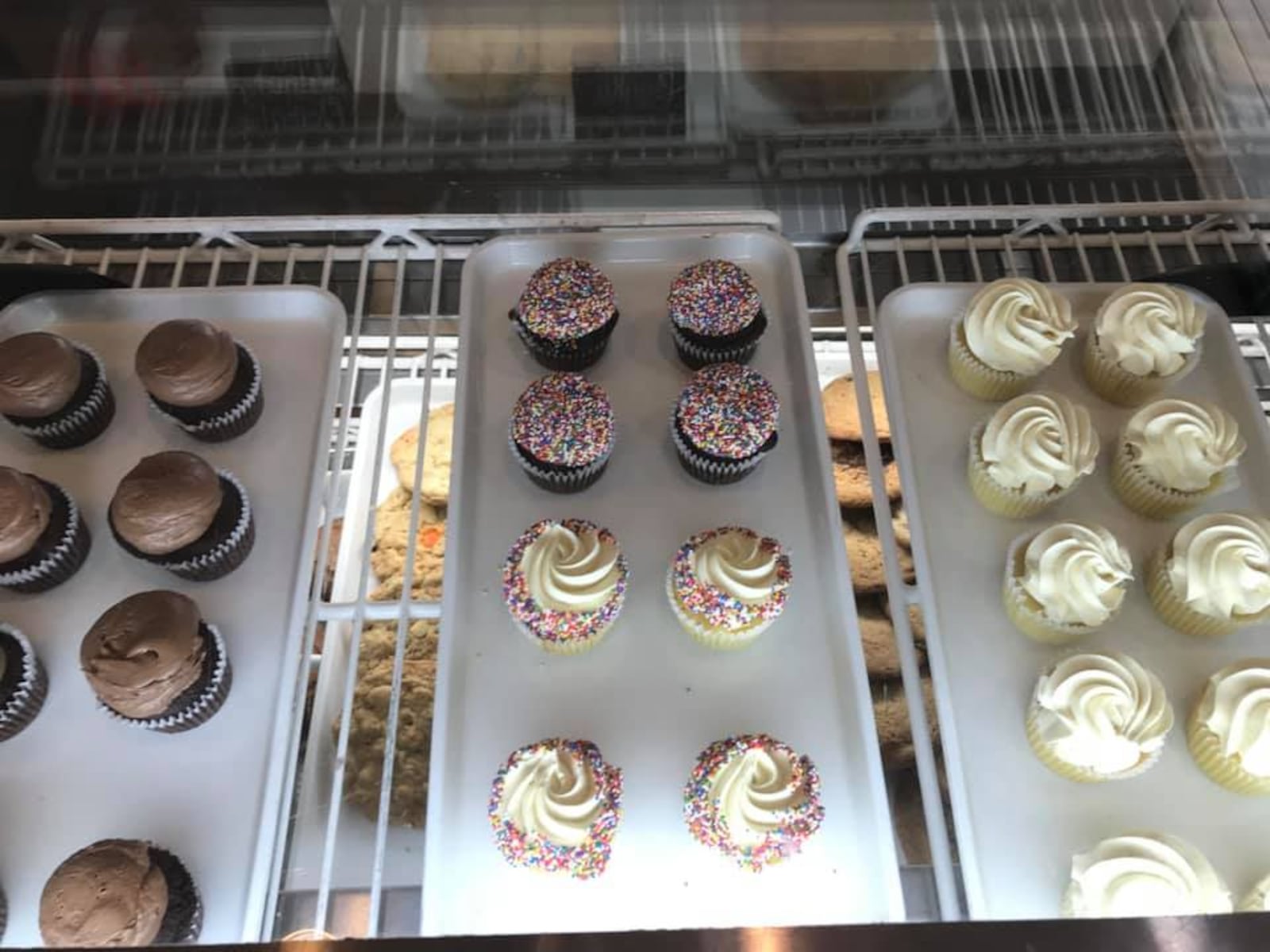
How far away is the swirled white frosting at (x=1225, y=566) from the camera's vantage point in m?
2.17

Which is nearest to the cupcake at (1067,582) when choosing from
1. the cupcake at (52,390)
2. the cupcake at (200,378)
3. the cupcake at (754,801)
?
the cupcake at (754,801)

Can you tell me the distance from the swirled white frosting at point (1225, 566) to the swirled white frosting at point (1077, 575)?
0.41 feet

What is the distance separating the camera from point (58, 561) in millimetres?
2297

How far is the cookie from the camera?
111 inches

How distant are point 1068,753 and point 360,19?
8.13 feet

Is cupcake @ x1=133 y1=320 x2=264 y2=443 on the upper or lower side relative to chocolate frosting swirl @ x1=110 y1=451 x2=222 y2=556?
upper

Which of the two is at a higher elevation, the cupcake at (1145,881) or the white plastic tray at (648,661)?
the white plastic tray at (648,661)

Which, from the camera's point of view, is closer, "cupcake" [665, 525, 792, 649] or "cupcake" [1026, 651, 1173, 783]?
"cupcake" [1026, 651, 1173, 783]

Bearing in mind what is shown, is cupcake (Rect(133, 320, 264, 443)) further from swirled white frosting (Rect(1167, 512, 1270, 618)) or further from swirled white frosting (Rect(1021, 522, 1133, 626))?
swirled white frosting (Rect(1167, 512, 1270, 618))

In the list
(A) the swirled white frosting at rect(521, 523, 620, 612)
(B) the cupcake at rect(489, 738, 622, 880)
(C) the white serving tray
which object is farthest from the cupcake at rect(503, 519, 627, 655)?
(C) the white serving tray

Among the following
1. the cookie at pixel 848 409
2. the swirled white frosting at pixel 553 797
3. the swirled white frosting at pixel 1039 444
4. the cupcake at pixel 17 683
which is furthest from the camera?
the cookie at pixel 848 409

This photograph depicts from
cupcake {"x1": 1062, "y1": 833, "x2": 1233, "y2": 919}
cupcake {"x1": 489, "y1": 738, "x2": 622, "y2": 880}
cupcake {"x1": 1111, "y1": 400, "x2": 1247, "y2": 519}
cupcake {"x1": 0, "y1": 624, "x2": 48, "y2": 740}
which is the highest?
cupcake {"x1": 1111, "y1": 400, "x2": 1247, "y2": 519}

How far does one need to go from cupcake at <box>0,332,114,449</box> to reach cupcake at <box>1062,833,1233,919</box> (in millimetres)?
2538

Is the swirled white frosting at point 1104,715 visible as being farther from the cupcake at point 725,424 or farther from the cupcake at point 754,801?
the cupcake at point 725,424
